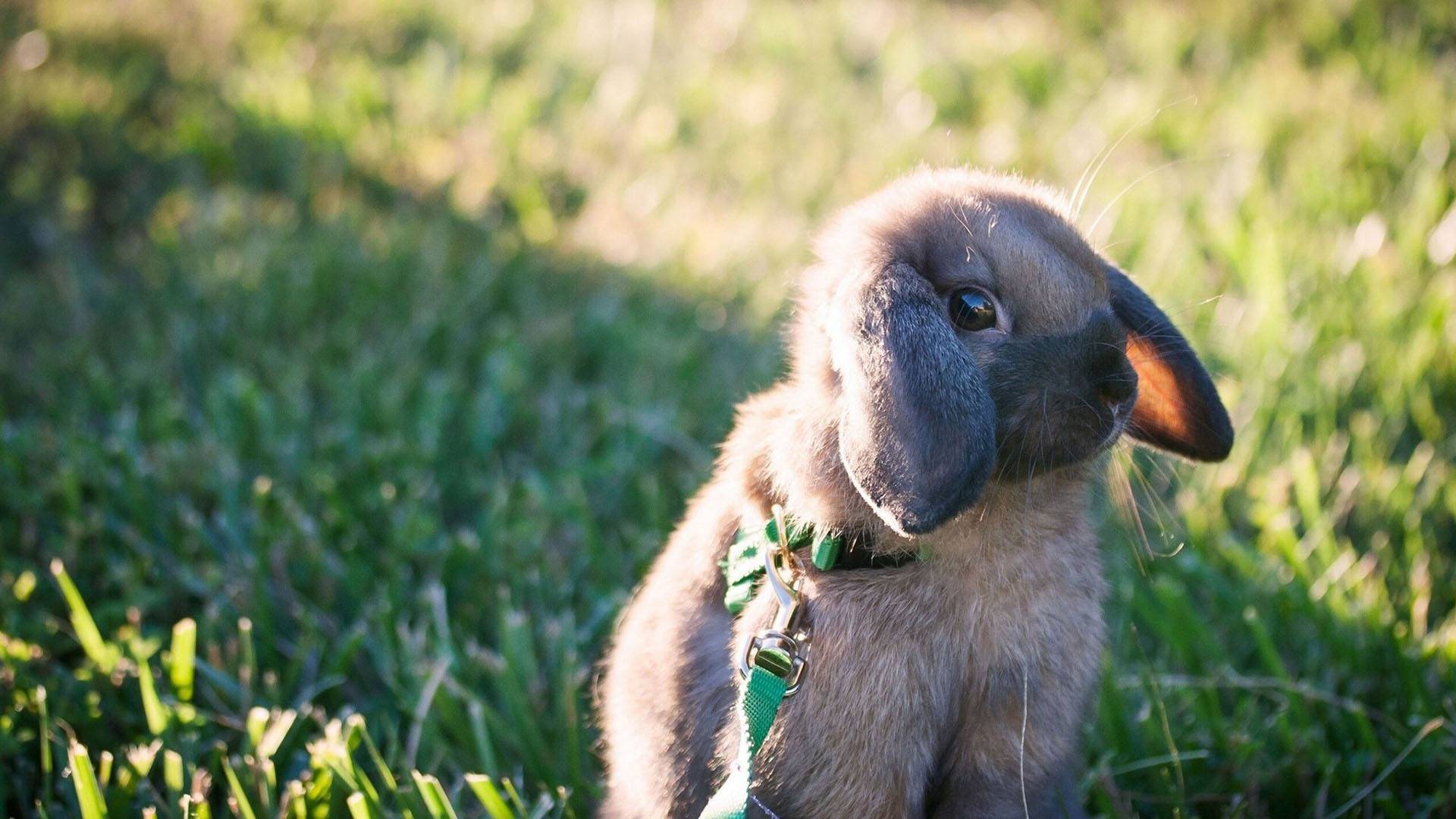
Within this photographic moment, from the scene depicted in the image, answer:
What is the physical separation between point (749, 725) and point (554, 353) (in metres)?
2.47

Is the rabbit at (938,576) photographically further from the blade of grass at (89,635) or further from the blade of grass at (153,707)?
the blade of grass at (89,635)

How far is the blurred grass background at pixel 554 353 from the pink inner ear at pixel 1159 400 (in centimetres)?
18

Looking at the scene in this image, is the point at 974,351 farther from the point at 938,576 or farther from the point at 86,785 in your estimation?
the point at 86,785

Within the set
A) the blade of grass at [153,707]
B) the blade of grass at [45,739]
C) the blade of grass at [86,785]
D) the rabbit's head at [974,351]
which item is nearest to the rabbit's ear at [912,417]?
the rabbit's head at [974,351]

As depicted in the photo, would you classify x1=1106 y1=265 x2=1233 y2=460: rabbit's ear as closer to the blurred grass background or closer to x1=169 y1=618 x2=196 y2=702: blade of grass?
the blurred grass background

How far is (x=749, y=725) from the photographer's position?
1.94 meters

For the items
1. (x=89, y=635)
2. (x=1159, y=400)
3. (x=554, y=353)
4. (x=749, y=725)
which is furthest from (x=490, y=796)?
(x=554, y=353)

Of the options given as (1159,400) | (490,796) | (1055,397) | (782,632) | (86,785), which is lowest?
(490,796)

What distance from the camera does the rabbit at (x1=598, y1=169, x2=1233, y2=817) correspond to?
6.53ft

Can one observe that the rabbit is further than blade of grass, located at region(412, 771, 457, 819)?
No

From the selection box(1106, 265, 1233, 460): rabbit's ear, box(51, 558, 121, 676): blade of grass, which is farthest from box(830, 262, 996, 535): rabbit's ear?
box(51, 558, 121, 676): blade of grass

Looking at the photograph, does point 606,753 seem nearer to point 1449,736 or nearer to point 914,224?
point 914,224

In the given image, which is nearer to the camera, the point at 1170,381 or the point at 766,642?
the point at 766,642

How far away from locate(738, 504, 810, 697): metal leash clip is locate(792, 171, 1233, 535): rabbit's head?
0.76ft
